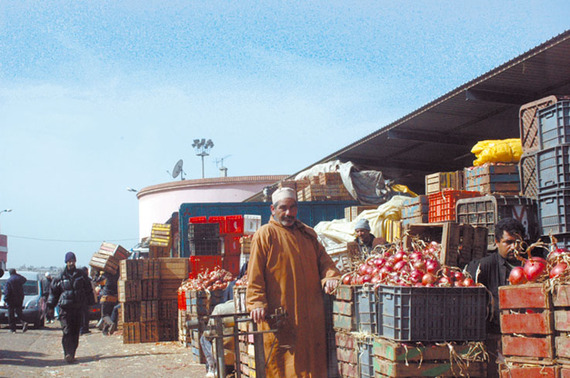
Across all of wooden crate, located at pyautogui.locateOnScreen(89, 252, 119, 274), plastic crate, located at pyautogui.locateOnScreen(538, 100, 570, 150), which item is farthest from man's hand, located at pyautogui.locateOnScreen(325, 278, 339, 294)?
wooden crate, located at pyautogui.locateOnScreen(89, 252, 119, 274)

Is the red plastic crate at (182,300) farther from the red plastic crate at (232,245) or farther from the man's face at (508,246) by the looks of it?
the man's face at (508,246)

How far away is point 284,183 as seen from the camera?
63.8 ft

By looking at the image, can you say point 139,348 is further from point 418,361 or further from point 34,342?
point 418,361

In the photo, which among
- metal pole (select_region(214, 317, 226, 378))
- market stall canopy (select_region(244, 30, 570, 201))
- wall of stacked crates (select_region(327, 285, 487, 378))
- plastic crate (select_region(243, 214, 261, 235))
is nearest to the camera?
wall of stacked crates (select_region(327, 285, 487, 378))

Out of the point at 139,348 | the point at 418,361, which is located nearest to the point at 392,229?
the point at 139,348

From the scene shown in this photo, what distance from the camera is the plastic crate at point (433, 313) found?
210 inches

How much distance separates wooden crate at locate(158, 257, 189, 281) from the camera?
16.6 m

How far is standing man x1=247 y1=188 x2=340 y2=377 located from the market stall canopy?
5.45 meters

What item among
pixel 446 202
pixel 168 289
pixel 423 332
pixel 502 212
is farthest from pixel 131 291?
pixel 423 332

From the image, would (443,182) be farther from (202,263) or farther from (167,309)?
(167,309)

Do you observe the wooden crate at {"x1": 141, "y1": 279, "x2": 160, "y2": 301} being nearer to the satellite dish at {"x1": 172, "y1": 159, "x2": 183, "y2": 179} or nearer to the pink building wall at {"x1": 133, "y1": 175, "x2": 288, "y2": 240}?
the pink building wall at {"x1": 133, "y1": 175, "x2": 288, "y2": 240}

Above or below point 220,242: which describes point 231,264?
below

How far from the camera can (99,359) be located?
1299 cm

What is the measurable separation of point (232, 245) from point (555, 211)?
32.1 ft
